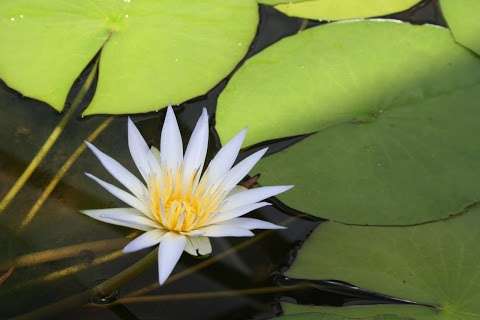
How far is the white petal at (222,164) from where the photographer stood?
1.89 metres

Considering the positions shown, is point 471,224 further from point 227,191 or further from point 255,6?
point 255,6

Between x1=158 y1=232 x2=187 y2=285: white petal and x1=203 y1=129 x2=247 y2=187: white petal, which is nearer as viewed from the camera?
x1=158 y1=232 x2=187 y2=285: white petal

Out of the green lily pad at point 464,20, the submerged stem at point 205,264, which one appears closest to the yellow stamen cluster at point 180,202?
the submerged stem at point 205,264

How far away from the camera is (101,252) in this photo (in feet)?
7.10

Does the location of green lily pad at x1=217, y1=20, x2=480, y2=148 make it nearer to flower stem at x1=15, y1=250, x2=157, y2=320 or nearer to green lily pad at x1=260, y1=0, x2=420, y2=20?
green lily pad at x1=260, y1=0, x2=420, y2=20

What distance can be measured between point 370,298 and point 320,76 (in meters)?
0.87

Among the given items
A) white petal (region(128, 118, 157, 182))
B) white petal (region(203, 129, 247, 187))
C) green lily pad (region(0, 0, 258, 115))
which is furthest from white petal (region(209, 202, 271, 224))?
green lily pad (region(0, 0, 258, 115))

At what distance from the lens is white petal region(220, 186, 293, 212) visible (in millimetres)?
1823

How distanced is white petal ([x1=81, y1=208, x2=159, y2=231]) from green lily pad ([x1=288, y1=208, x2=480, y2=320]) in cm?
54

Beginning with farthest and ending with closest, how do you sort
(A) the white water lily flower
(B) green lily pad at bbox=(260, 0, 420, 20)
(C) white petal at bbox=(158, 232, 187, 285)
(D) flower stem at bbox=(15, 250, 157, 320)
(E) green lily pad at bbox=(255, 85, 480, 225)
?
(B) green lily pad at bbox=(260, 0, 420, 20) < (E) green lily pad at bbox=(255, 85, 480, 225) < (D) flower stem at bbox=(15, 250, 157, 320) < (A) the white water lily flower < (C) white petal at bbox=(158, 232, 187, 285)

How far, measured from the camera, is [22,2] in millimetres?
2666

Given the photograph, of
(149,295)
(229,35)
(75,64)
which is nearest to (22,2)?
(75,64)

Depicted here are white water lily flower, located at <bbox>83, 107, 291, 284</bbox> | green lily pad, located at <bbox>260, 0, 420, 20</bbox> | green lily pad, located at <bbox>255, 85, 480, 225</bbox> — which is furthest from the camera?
green lily pad, located at <bbox>260, 0, 420, 20</bbox>

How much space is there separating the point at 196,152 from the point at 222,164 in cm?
9
